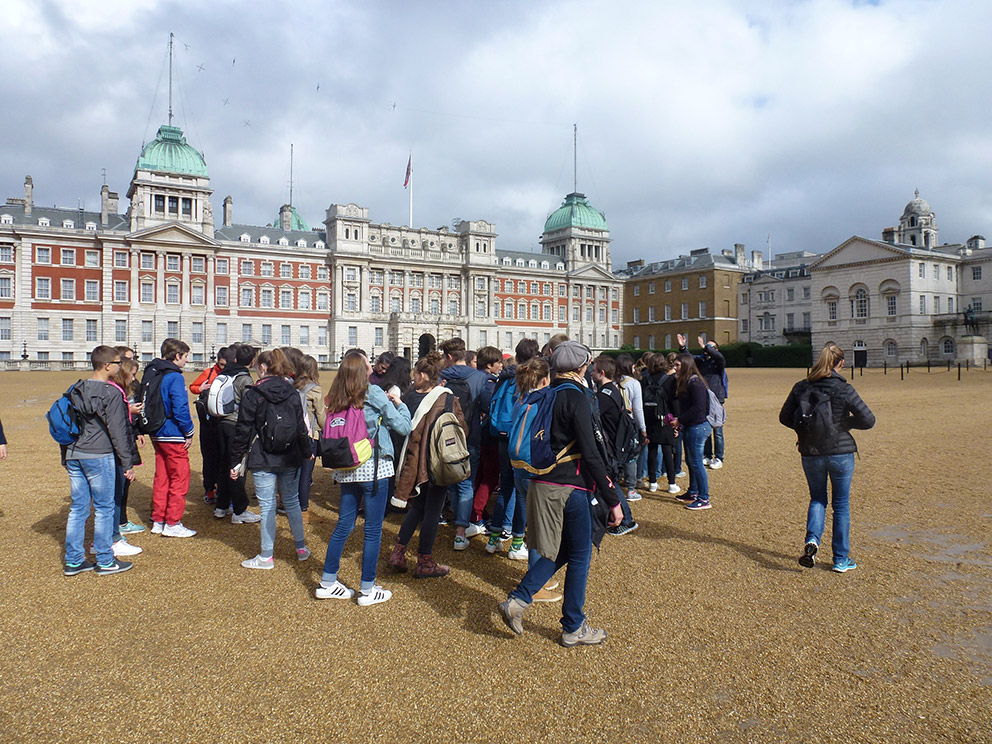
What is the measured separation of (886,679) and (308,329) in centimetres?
6373

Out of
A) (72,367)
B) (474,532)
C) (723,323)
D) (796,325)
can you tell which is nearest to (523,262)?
(723,323)

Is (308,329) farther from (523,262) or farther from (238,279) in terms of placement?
(523,262)

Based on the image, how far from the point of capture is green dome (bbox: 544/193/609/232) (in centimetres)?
7975

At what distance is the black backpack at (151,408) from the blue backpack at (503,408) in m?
3.50

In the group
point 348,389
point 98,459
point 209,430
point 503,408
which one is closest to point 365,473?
point 348,389

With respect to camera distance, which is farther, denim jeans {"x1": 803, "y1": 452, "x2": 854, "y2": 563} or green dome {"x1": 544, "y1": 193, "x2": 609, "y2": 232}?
green dome {"x1": 544, "y1": 193, "x2": 609, "y2": 232}

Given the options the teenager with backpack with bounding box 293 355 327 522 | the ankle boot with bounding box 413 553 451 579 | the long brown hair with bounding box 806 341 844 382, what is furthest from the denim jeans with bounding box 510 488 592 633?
the teenager with backpack with bounding box 293 355 327 522

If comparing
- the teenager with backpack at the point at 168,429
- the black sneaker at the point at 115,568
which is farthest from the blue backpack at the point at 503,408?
the black sneaker at the point at 115,568

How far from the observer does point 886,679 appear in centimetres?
405

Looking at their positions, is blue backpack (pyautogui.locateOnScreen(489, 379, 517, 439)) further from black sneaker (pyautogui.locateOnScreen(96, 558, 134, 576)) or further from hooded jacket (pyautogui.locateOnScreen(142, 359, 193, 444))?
black sneaker (pyautogui.locateOnScreen(96, 558, 134, 576))

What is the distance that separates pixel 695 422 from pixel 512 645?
4.58 metres

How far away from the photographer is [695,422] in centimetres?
823

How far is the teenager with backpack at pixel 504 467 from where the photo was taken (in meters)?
6.56

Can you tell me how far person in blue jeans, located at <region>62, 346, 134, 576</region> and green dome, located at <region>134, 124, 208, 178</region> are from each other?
194 ft
